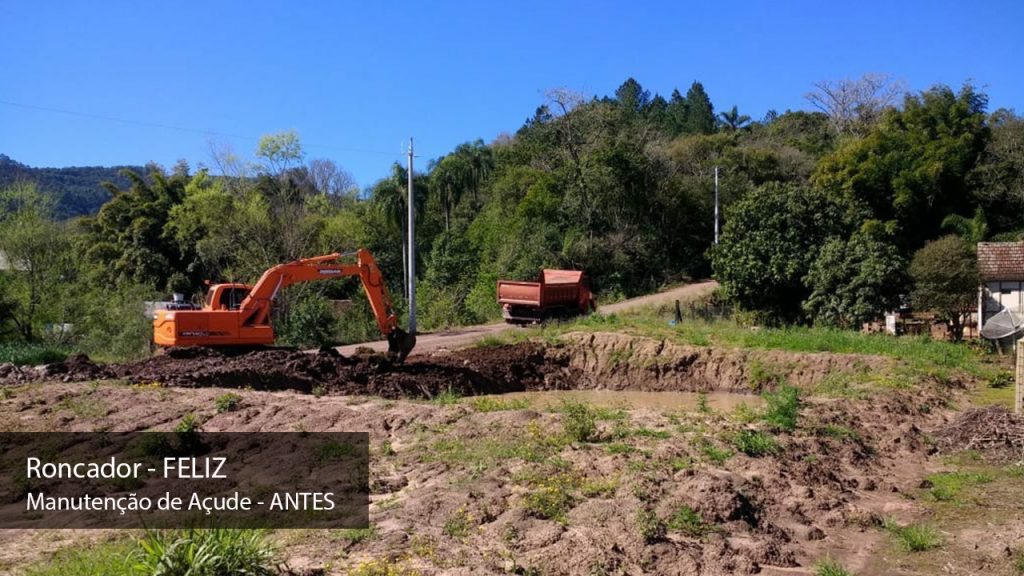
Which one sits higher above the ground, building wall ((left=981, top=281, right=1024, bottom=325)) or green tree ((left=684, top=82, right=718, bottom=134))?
green tree ((left=684, top=82, right=718, bottom=134))

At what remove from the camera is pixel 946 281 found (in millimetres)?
24344

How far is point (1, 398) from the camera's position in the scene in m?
14.2

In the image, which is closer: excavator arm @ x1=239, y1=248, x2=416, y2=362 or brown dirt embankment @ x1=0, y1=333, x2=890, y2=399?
brown dirt embankment @ x1=0, y1=333, x2=890, y2=399

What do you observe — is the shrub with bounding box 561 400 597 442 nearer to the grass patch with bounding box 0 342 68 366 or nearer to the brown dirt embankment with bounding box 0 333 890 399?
the brown dirt embankment with bounding box 0 333 890 399

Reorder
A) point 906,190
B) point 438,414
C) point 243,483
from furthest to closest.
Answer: point 906,190, point 438,414, point 243,483

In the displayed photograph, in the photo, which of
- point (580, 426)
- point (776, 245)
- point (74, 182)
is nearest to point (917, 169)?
point (776, 245)

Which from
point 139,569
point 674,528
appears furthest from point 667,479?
point 139,569

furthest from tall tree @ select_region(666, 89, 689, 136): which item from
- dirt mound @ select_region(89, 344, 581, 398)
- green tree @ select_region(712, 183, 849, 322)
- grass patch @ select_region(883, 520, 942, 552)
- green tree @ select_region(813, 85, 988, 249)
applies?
grass patch @ select_region(883, 520, 942, 552)

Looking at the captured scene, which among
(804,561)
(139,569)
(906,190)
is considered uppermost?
(906,190)

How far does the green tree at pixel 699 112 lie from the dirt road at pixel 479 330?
33744 mm

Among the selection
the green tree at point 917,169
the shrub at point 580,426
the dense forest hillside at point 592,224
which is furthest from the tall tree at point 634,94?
the shrub at point 580,426

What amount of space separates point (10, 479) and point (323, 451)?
13.2 ft

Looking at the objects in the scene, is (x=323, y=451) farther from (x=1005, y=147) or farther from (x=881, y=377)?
(x=1005, y=147)

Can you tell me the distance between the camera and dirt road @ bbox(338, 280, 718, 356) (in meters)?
24.7
